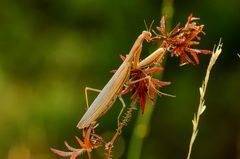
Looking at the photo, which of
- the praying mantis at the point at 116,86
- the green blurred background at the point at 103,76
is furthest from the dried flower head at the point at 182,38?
the green blurred background at the point at 103,76

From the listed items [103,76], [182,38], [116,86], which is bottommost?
[103,76]

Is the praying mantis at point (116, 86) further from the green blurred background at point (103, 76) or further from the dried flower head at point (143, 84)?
the green blurred background at point (103, 76)

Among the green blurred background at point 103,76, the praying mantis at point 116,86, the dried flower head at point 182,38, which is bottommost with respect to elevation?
the green blurred background at point 103,76

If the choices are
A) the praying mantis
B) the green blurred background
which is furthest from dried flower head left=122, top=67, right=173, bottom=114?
the green blurred background

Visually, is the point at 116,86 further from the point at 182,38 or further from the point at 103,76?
the point at 103,76

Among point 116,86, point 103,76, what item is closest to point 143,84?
point 116,86

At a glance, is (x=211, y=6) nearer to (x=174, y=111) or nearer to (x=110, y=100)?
(x=174, y=111)

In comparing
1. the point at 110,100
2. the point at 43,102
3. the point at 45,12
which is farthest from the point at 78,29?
the point at 110,100

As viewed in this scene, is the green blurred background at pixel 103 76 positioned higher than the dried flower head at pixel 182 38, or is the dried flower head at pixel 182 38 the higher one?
the dried flower head at pixel 182 38
